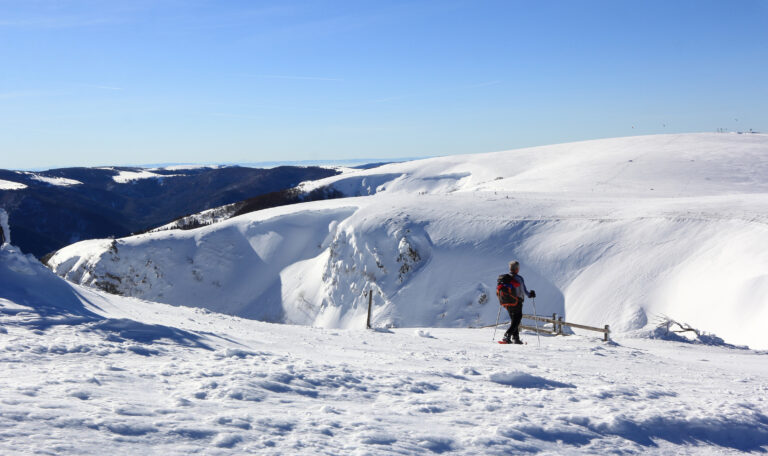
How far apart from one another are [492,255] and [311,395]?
23301 mm

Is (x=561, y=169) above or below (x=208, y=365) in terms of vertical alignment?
above

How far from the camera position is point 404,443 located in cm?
488

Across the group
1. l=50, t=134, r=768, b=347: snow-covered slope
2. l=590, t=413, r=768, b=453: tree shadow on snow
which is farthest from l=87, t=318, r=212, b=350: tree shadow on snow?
l=50, t=134, r=768, b=347: snow-covered slope

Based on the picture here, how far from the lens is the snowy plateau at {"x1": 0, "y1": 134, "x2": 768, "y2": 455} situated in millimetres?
5055

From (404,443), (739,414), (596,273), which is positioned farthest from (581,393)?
(596,273)

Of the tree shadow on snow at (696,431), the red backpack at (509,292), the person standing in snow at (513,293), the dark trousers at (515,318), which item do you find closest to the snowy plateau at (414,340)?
the tree shadow on snow at (696,431)

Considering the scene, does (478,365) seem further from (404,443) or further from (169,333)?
(169,333)

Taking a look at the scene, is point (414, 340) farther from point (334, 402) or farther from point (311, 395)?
point (334, 402)

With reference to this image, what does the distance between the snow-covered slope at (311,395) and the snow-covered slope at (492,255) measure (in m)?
12.6

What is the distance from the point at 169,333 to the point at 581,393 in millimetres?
6548

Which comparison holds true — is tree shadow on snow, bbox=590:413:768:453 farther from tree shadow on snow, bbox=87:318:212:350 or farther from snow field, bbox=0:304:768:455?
tree shadow on snow, bbox=87:318:212:350

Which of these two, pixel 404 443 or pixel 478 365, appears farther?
pixel 478 365

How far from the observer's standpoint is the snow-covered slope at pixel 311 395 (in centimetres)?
463

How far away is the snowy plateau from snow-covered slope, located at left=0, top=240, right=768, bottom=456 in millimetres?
32
